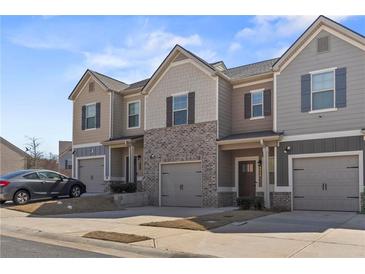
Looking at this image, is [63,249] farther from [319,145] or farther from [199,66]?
[199,66]

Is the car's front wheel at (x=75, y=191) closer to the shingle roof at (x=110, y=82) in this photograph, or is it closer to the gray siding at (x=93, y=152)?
the gray siding at (x=93, y=152)

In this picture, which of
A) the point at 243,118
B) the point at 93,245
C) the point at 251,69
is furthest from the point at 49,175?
the point at 251,69

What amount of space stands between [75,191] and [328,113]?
41.1 ft

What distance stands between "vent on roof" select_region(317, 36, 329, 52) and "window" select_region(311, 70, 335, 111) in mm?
998

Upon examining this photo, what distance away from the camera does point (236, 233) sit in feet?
37.6

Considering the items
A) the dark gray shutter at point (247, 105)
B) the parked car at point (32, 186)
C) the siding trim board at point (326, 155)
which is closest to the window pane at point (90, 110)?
the parked car at point (32, 186)

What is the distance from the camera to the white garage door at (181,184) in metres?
20.8

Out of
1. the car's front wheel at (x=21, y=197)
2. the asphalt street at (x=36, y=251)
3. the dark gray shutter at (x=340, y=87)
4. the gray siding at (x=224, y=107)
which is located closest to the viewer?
the asphalt street at (x=36, y=251)

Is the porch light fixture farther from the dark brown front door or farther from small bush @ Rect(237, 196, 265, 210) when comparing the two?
the dark brown front door

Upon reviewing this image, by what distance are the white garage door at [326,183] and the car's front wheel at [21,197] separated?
1170cm

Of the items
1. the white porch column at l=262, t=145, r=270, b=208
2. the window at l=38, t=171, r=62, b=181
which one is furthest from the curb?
the white porch column at l=262, t=145, r=270, b=208

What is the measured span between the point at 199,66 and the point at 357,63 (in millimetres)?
7322

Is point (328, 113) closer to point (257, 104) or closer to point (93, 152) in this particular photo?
point (257, 104)

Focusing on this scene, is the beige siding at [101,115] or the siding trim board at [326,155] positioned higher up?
the beige siding at [101,115]
